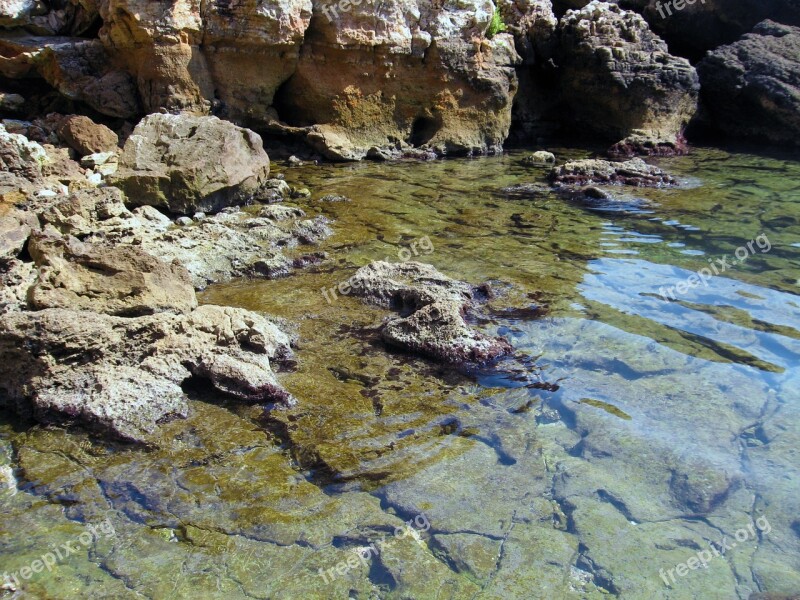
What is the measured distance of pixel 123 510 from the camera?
3641 mm

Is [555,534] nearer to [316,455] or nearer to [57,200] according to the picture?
[316,455]

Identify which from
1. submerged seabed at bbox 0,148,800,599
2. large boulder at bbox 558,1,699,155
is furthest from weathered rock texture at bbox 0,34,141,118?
large boulder at bbox 558,1,699,155

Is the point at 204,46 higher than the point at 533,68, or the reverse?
the point at 533,68

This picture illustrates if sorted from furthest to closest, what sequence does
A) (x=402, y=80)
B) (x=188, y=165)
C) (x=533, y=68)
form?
(x=533, y=68) → (x=402, y=80) → (x=188, y=165)

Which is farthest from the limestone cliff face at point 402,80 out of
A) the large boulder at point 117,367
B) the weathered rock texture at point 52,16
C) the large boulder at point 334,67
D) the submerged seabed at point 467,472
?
the large boulder at point 117,367

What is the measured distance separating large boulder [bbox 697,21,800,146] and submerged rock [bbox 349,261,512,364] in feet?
45.3

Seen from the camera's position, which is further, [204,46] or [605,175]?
[204,46]

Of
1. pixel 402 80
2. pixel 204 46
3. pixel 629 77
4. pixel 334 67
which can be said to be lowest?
pixel 402 80

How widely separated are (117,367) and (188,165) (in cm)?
487

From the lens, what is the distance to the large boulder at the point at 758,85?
16297mm

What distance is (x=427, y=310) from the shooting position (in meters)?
5.65

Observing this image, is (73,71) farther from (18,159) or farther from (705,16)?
(705,16)

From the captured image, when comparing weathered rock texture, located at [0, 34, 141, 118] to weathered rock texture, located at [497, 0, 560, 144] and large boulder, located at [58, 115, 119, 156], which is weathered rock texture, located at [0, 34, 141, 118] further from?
weathered rock texture, located at [497, 0, 560, 144]

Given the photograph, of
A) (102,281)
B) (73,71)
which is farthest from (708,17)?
(102,281)
